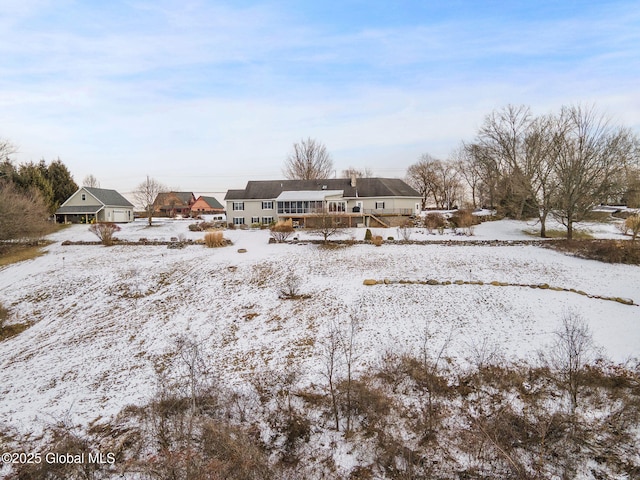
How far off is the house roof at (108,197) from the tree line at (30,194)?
407 cm

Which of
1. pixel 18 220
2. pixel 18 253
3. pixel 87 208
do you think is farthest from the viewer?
pixel 87 208

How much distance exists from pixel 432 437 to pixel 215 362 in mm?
6137

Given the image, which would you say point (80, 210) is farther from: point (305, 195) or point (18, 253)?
point (305, 195)

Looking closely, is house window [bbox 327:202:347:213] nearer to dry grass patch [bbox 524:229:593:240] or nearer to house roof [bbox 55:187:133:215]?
dry grass patch [bbox 524:229:593:240]

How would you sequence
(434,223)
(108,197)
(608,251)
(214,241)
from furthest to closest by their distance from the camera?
(108,197), (434,223), (214,241), (608,251)

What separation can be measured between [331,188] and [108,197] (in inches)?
1108

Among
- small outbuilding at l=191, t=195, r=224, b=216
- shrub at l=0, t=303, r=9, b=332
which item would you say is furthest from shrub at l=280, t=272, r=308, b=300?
small outbuilding at l=191, t=195, r=224, b=216

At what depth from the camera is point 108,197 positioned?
40.9m

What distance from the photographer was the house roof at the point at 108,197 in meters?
39.2

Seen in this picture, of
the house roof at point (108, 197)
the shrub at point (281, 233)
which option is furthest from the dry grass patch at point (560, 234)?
the house roof at point (108, 197)

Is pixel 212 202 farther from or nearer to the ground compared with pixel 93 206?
farther from the ground

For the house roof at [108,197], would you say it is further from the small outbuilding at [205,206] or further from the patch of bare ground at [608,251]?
the patch of bare ground at [608,251]

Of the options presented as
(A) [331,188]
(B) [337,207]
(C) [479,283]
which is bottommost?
(C) [479,283]

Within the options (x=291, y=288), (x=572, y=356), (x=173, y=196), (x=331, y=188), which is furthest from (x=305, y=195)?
(x=173, y=196)
